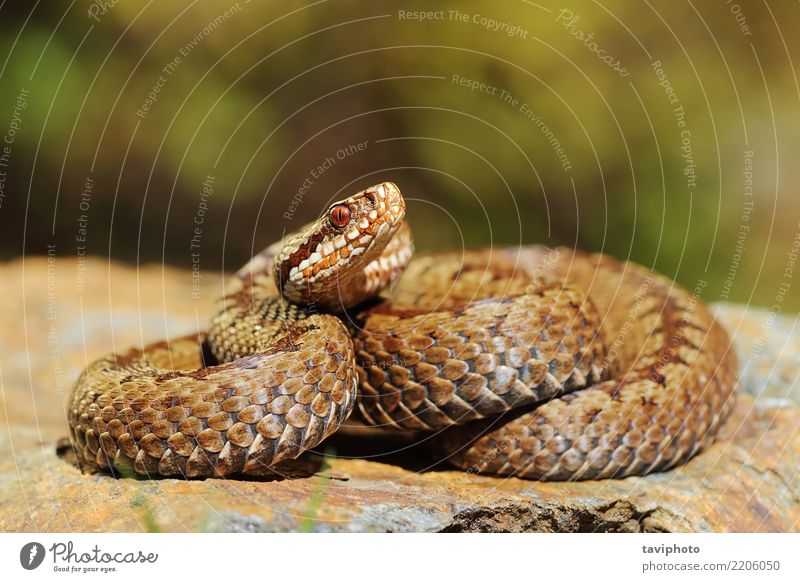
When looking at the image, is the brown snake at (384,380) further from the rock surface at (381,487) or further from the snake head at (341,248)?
the rock surface at (381,487)

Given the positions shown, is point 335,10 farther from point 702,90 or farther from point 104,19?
point 702,90

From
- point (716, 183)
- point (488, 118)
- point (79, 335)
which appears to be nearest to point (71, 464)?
point (79, 335)

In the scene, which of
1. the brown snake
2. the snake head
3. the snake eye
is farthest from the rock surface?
the snake eye

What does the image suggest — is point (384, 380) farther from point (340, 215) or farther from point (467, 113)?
point (467, 113)

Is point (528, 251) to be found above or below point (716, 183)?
below

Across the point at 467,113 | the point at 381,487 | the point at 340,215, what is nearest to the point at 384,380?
the point at 381,487

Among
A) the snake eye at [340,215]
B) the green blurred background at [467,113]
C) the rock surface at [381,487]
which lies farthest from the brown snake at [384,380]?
the green blurred background at [467,113]
